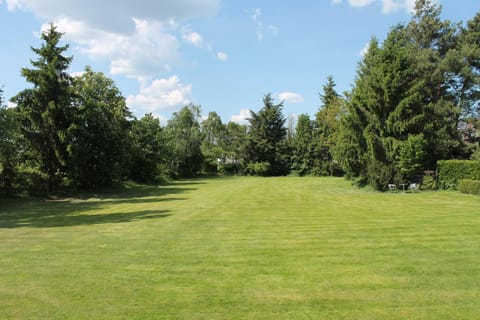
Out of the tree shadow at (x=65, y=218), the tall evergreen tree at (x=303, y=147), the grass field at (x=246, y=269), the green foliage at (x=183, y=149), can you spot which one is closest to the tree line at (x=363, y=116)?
the tree shadow at (x=65, y=218)

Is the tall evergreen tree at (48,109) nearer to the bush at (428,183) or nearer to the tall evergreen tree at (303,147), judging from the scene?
the bush at (428,183)

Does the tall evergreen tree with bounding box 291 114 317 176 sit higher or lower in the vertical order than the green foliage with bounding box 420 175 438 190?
higher

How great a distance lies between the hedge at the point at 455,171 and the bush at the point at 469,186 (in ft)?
3.77

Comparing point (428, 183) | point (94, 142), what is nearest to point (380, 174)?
point (428, 183)

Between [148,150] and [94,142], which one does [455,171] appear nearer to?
[94,142]

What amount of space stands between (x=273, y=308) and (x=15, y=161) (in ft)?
78.2

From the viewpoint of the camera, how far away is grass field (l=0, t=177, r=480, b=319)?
4430 millimetres

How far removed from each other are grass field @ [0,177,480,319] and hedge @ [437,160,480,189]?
1271 cm

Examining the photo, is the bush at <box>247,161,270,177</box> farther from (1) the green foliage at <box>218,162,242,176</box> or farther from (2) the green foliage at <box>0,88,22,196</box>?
(2) the green foliage at <box>0,88,22,196</box>

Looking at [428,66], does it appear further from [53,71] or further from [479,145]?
[53,71]

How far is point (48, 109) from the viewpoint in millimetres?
23281

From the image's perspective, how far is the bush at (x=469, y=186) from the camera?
1923 centimetres

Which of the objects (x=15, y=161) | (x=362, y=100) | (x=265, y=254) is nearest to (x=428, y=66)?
(x=362, y=100)

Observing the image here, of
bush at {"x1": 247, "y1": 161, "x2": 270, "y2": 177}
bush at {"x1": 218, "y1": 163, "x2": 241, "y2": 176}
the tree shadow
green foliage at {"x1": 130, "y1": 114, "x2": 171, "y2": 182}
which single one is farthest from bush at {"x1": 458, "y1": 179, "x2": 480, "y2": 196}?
bush at {"x1": 218, "y1": 163, "x2": 241, "y2": 176}
